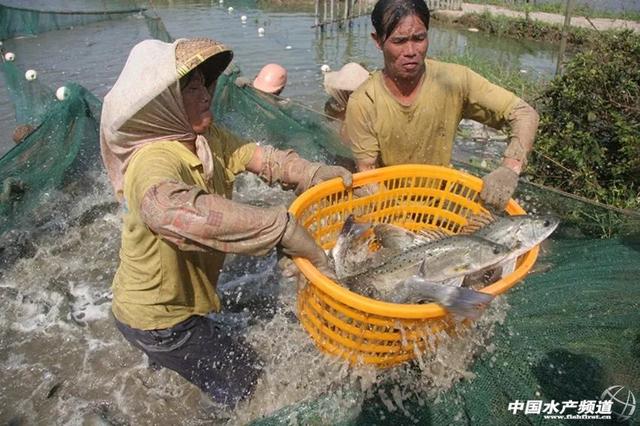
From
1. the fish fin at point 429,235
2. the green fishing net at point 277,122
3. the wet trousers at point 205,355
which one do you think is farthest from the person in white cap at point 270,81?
the wet trousers at point 205,355

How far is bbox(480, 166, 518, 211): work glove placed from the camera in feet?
8.82

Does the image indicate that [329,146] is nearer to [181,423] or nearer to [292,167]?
[292,167]

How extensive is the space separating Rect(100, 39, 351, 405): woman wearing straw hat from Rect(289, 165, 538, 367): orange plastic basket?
205 millimetres

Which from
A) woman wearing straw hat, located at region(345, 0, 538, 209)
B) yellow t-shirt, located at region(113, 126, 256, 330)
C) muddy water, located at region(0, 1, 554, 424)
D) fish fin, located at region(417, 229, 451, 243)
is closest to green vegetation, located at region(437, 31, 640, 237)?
woman wearing straw hat, located at region(345, 0, 538, 209)

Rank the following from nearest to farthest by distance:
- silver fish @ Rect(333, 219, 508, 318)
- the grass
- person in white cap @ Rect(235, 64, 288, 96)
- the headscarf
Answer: the headscarf
silver fish @ Rect(333, 219, 508, 318)
person in white cap @ Rect(235, 64, 288, 96)
the grass

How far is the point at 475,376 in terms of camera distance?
8.66 ft

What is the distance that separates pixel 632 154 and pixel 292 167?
3.12 meters

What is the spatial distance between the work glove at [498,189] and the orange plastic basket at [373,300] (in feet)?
0.25

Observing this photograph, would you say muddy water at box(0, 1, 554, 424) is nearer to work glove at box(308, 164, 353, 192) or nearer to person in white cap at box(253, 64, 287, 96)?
work glove at box(308, 164, 353, 192)

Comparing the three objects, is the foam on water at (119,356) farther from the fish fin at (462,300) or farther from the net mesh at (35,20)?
the net mesh at (35,20)

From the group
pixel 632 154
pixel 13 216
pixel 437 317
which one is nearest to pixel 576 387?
pixel 437 317

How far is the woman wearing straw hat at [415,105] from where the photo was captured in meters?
2.97

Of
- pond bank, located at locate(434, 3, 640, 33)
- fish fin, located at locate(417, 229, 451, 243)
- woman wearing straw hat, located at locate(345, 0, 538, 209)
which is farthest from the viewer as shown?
pond bank, located at locate(434, 3, 640, 33)

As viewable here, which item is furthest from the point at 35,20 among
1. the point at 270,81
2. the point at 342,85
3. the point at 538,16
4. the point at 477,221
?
the point at 538,16
